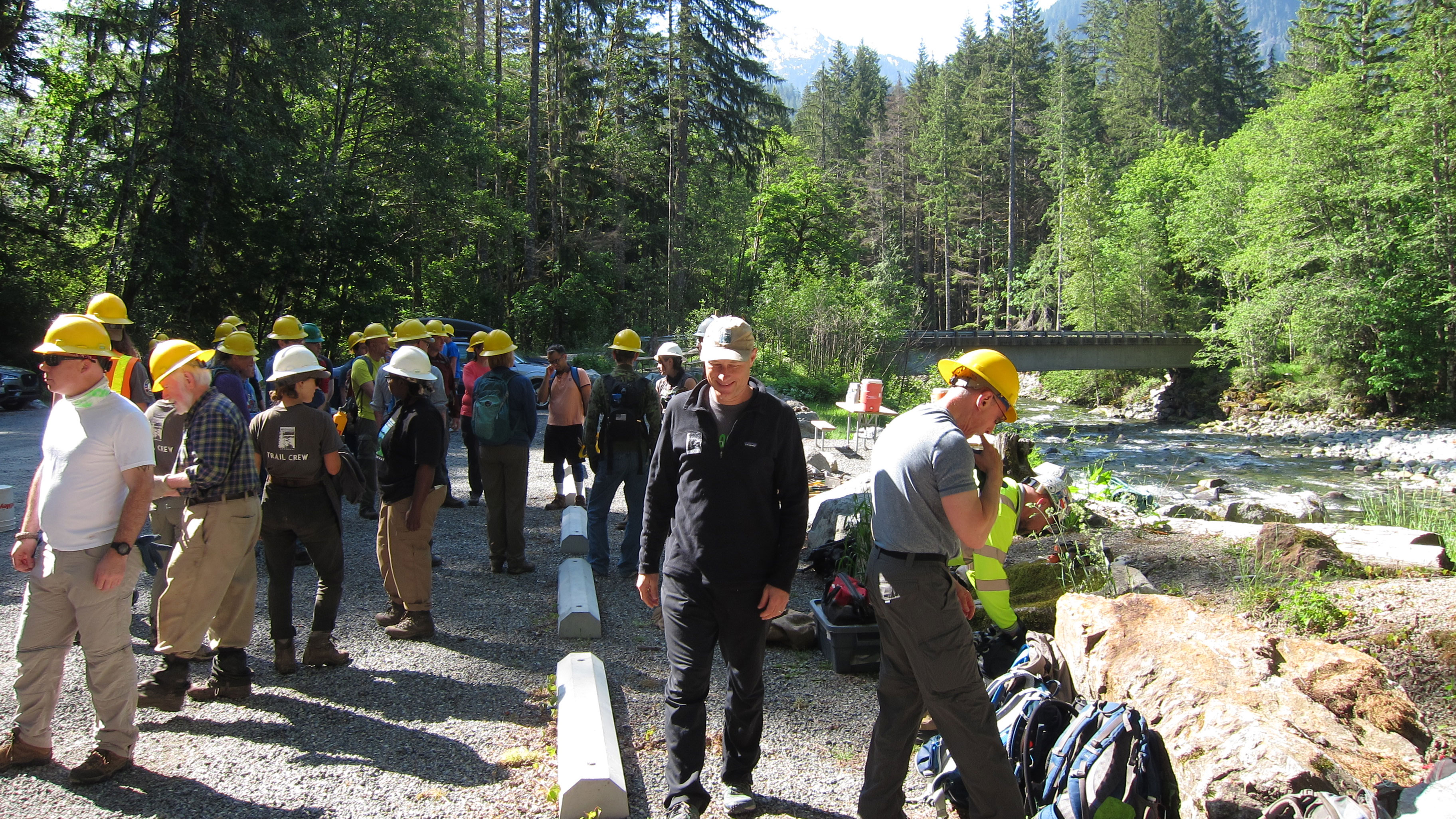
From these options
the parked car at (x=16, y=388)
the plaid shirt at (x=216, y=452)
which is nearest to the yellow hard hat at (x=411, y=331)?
the plaid shirt at (x=216, y=452)

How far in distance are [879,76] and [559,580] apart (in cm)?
7355

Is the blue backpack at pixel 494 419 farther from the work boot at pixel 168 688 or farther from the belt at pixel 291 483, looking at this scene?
the work boot at pixel 168 688

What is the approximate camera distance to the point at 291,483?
4578mm

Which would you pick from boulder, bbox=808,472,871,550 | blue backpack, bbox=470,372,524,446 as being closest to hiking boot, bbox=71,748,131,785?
blue backpack, bbox=470,372,524,446

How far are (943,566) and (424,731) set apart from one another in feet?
8.97

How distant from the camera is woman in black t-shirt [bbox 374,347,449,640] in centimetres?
506

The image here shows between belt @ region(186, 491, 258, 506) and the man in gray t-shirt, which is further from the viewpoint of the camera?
belt @ region(186, 491, 258, 506)

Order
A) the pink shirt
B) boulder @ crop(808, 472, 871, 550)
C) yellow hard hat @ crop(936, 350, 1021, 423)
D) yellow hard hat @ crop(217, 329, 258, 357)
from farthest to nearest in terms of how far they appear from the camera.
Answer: the pink shirt → boulder @ crop(808, 472, 871, 550) → yellow hard hat @ crop(217, 329, 258, 357) → yellow hard hat @ crop(936, 350, 1021, 423)

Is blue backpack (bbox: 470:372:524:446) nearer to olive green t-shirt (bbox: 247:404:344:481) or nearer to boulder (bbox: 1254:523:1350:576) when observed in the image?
olive green t-shirt (bbox: 247:404:344:481)

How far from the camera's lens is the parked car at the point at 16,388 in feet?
58.0

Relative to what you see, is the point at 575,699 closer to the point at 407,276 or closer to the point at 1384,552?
the point at 1384,552

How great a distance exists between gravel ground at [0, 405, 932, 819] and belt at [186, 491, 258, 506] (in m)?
1.06

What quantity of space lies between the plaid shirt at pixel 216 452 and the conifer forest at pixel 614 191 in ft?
57.3

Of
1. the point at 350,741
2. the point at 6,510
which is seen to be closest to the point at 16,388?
the point at 6,510
